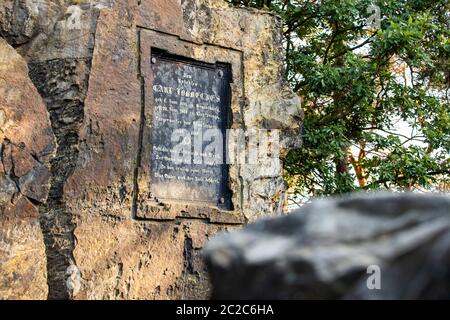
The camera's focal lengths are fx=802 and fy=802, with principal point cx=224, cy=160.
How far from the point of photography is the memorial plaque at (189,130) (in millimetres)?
6223

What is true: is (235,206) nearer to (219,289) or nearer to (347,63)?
(347,63)

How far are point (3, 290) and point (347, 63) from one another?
514cm

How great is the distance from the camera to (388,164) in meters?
8.77

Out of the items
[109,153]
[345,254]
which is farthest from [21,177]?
[345,254]

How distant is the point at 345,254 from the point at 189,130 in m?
4.75

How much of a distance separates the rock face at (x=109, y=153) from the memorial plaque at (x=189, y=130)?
11 cm

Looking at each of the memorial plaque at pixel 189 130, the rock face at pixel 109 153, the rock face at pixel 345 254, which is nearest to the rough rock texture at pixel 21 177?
the rock face at pixel 109 153

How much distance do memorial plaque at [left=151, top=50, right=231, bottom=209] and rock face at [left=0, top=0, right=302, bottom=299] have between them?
11 centimetres

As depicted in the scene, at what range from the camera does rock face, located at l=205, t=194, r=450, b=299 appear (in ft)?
5.49

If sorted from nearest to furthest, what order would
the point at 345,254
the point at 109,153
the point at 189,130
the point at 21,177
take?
the point at 345,254, the point at 21,177, the point at 109,153, the point at 189,130

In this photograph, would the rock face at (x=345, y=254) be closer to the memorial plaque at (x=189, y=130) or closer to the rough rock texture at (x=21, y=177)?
the rough rock texture at (x=21, y=177)

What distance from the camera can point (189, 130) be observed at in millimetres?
6406

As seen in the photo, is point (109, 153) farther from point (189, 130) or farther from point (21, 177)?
point (189, 130)

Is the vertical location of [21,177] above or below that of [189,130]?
below
